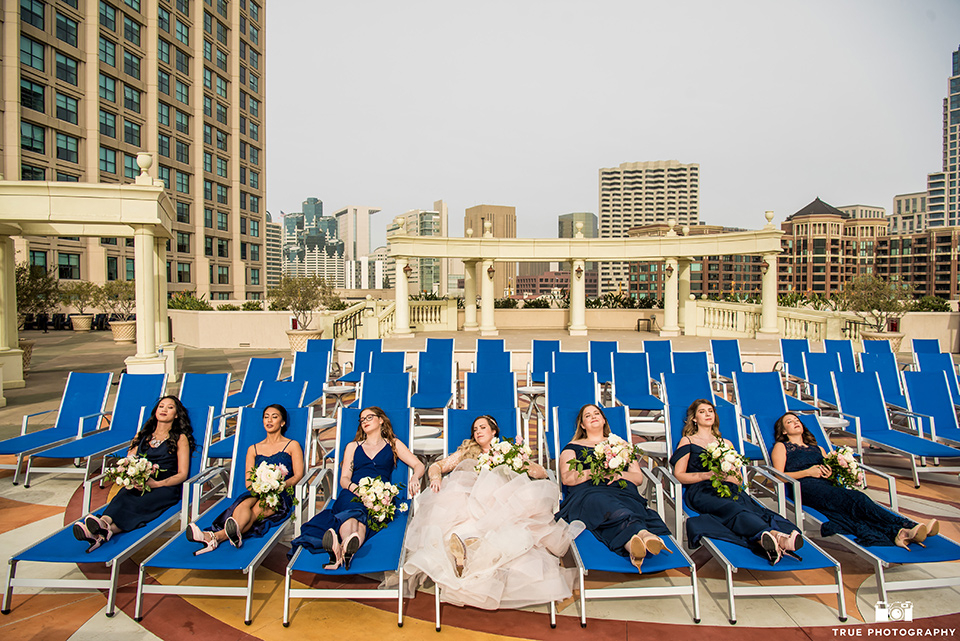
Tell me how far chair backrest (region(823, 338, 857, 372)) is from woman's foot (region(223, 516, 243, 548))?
8881mm

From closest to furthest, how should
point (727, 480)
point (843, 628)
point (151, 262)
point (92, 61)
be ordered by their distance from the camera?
point (843, 628)
point (727, 480)
point (151, 262)
point (92, 61)

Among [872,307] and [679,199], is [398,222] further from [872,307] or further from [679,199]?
[679,199]

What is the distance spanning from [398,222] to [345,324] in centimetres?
340

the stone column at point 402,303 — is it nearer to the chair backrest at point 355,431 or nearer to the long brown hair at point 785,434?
the chair backrest at point 355,431

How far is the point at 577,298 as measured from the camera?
60.5 ft

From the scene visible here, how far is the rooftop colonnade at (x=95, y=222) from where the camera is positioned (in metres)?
9.56

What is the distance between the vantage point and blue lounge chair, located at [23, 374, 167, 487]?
5668 millimetres

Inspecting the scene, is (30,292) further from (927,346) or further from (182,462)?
(927,346)

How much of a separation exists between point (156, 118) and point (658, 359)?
45.8m

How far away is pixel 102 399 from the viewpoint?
678 centimetres

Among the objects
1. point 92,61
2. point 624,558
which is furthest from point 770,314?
point 92,61

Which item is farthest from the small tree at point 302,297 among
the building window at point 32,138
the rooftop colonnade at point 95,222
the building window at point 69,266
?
the building window at point 32,138

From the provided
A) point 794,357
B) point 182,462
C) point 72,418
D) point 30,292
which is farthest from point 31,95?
point 794,357

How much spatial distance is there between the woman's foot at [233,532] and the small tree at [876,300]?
16596 millimetres
